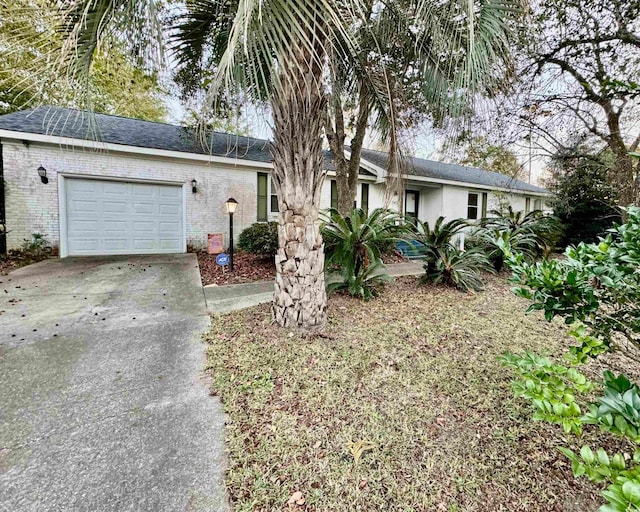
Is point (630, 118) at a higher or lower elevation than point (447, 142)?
higher

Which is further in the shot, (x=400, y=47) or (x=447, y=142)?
(x=447, y=142)

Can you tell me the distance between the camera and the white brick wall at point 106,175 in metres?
6.69

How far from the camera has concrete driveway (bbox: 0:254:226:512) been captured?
4.97 feet

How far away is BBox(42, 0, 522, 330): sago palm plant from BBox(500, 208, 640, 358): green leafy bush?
1977 mm

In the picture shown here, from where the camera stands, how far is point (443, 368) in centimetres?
263

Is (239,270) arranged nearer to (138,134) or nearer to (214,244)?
(214,244)

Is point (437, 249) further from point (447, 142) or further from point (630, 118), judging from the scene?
point (630, 118)

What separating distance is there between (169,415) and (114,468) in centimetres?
45

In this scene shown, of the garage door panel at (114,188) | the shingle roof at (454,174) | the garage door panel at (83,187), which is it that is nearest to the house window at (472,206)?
the shingle roof at (454,174)

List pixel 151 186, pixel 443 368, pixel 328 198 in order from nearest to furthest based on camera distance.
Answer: pixel 443 368, pixel 151 186, pixel 328 198

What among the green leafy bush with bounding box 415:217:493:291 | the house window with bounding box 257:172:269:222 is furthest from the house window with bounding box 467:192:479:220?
the house window with bounding box 257:172:269:222

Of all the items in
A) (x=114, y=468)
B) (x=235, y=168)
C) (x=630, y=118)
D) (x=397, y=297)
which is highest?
(x=630, y=118)

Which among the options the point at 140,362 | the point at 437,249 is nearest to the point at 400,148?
the point at 437,249

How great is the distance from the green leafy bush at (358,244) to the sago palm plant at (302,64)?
93 centimetres
